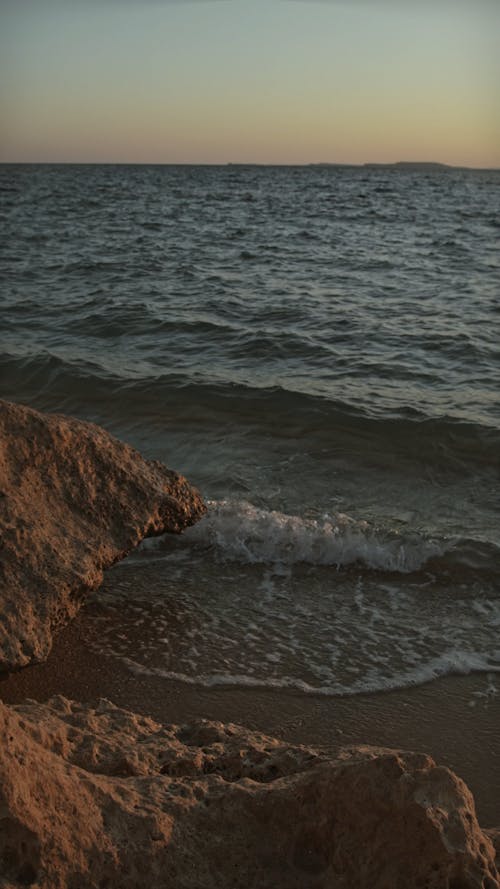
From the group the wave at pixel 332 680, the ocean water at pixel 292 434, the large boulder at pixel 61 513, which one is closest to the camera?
the large boulder at pixel 61 513

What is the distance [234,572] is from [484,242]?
54.6ft

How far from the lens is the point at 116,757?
227 cm

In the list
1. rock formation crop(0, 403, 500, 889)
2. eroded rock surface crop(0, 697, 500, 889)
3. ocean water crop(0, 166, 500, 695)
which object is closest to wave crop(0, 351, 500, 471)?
ocean water crop(0, 166, 500, 695)

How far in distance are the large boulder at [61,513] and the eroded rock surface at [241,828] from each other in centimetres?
99

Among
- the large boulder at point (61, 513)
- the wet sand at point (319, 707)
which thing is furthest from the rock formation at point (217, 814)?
the wet sand at point (319, 707)

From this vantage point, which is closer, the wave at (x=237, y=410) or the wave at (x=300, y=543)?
the wave at (x=300, y=543)

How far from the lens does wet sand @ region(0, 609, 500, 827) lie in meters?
3.19

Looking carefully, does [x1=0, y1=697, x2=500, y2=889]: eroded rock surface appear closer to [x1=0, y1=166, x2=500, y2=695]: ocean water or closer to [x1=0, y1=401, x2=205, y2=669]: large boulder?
[x1=0, y1=401, x2=205, y2=669]: large boulder

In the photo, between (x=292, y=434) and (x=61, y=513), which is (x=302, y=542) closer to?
(x=61, y=513)

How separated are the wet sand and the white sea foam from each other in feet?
3.82

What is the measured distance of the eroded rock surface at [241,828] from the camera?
1.73 meters

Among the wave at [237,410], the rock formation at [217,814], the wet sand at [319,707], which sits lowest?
the wet sand at [319,707]

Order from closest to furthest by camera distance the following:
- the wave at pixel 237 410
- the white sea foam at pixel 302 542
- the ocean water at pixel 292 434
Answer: the ocean water at pixel 292 434
the white sea foam at pixel 302 542
the wave at pixel 237 410

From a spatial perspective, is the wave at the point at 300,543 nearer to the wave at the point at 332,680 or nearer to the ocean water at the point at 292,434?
the ocean water at the point at 292,434
